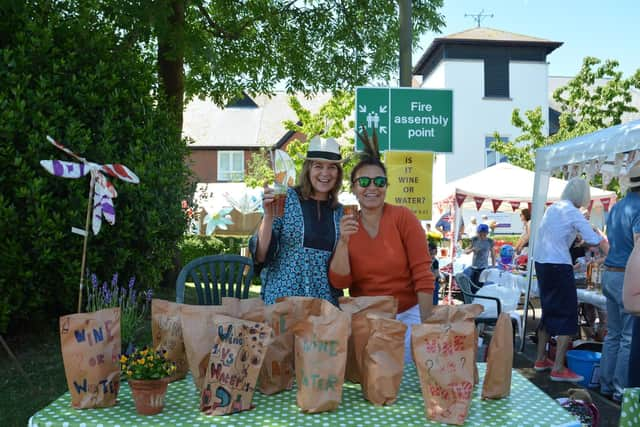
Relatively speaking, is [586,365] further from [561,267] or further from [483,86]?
[483,86]

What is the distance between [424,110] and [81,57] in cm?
339

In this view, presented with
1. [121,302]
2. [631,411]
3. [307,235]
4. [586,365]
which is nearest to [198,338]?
[307,235]

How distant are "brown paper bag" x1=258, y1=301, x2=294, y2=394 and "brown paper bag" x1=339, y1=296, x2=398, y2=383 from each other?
21 cm

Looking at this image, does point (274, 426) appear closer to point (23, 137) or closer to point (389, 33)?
point (23, 137)

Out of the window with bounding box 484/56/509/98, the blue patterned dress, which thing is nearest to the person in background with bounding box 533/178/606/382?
the blue patterned dress

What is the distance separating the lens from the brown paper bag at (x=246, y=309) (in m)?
2.17

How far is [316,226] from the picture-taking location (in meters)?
3.22

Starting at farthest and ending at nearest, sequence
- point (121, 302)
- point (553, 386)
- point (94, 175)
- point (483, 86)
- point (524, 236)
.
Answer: point (483, 86) → point (524, 236) → point (553, 386) → point (121, 302) → point (94, 175)

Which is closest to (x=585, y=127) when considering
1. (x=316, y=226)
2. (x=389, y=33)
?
(x=389, y=33)

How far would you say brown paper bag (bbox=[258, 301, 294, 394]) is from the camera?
2.23 m

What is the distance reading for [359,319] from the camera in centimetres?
219

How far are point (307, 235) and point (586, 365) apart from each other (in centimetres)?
400

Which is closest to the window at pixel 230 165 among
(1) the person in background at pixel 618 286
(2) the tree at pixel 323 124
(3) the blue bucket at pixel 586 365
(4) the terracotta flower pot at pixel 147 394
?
(2) the tree at pixel 323 124

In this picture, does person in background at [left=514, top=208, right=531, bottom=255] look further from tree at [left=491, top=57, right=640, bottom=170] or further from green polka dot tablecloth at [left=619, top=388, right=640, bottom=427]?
tree at [left=491, top=57, right=640, bottom=170]
